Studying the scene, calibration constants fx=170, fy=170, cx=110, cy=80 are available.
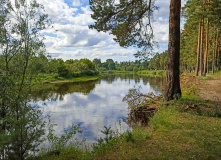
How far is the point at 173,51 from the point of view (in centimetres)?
868

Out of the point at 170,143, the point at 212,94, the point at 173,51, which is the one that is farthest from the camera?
the point at 212,94

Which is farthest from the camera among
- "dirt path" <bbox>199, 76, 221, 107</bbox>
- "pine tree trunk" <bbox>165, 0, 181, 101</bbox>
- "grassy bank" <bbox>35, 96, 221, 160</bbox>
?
"dirt path" <bbox>199, 76, 221, 107</bbox>

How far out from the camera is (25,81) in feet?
16.9

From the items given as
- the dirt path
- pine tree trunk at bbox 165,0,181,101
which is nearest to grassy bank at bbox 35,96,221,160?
pine tree trunk at bbox 165,0,181,101

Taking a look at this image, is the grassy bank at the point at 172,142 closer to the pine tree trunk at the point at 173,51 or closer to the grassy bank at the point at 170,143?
the grassy bank at the point at 170,143

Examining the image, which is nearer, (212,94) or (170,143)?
(170,143)

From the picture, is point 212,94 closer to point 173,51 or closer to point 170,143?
point 173,51

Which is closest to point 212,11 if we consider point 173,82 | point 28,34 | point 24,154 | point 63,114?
point 173,82

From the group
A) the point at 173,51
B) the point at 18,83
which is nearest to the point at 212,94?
the point at 173,51

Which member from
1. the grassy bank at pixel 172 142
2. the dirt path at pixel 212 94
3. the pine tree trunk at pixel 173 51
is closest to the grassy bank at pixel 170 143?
the grassy bank at pixel 172 142

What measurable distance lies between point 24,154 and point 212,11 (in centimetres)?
2196

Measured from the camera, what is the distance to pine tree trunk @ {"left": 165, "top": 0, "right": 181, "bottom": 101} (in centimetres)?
861

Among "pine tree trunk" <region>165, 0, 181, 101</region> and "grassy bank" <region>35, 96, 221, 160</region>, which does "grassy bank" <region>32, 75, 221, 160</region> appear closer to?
"grassy bank" <region>35, 96, 221, 160</region>

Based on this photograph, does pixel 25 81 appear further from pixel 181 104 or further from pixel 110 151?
pixel 181 104
